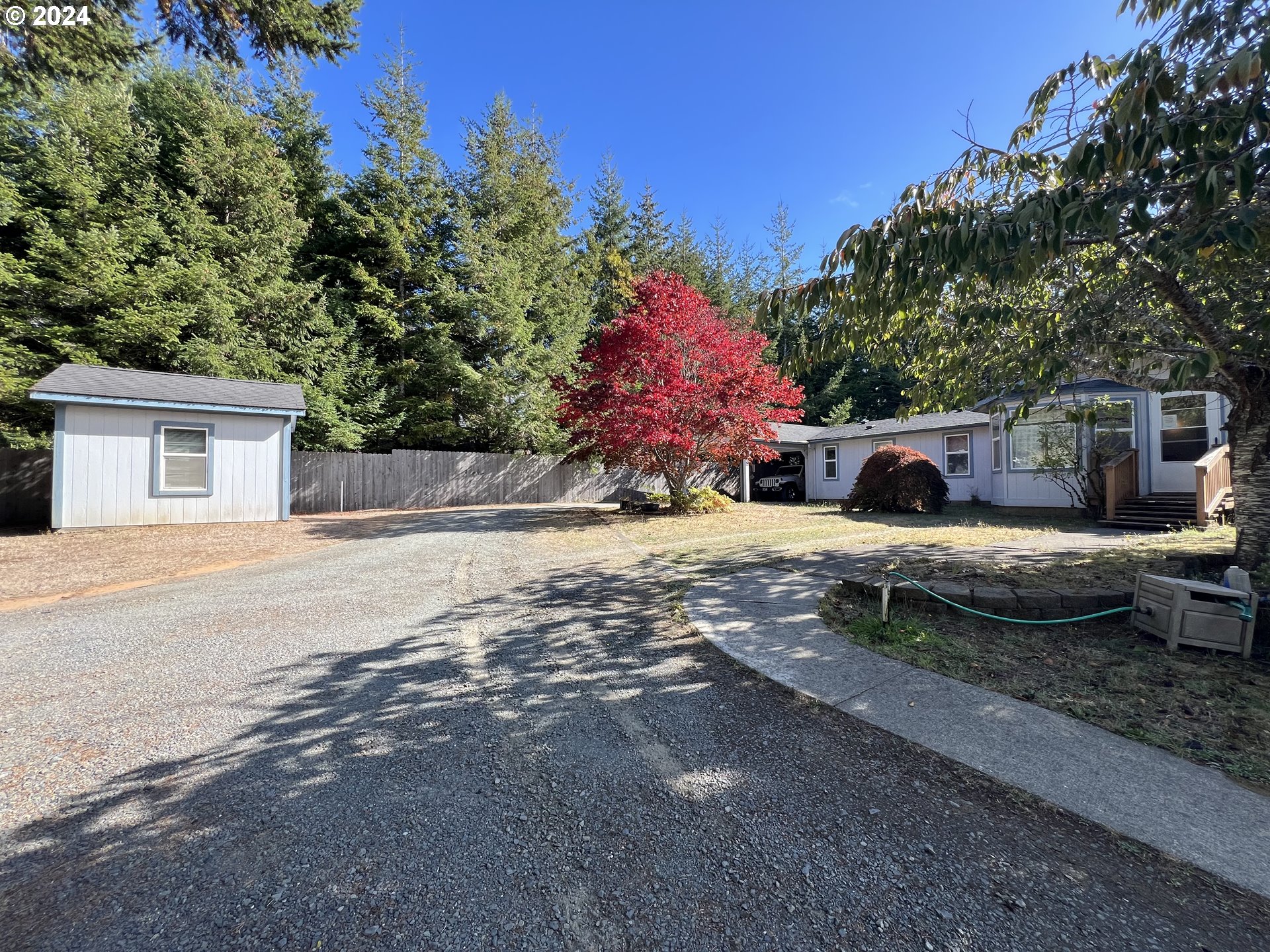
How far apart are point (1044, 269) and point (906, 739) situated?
4793mm

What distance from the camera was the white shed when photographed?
995cm

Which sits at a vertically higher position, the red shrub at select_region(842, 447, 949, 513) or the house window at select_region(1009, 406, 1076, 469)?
the house window at select_region(1009, 406, 1076, 469)

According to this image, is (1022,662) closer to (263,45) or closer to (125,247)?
(263,45)

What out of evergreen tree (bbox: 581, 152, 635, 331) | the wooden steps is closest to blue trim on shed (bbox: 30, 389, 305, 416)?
evergreen tree (bbox: 581, 152, 635, 331)

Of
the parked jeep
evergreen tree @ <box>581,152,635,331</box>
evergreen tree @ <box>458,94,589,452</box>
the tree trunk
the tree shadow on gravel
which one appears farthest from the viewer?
evergreen tree @ <box>581,152,635,331</box>

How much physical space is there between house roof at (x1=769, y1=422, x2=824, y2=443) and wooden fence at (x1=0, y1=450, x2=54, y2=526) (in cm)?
1972

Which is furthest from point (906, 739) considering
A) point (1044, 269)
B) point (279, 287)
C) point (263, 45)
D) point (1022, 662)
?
point (279, 287)

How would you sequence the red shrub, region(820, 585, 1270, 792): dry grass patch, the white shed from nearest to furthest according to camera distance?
region(820, 585, 1270, 792): dry grass patch < the white shed < the red shrub

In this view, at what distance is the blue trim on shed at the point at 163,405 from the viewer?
31.4 feet

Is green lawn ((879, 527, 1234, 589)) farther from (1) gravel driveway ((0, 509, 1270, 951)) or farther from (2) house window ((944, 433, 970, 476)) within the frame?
(2) house window ((944, 433, 970, 476))

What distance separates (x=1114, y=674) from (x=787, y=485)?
16.9 metres

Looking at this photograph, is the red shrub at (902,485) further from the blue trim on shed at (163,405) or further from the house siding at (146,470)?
the house siding at (146,470)

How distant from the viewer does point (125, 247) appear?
14859 mm

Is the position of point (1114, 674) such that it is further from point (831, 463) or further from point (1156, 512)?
point (831, 463)
